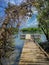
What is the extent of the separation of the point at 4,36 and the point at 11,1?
578mm

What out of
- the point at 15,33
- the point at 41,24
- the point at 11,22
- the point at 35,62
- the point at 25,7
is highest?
the point at 25,7

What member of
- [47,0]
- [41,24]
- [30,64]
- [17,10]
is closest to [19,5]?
[17,10]

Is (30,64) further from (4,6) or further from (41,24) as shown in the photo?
(41,24)

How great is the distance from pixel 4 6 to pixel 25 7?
14.5 inches

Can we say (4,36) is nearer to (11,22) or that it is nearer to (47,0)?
(11,22)

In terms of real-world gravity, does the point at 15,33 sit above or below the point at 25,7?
below

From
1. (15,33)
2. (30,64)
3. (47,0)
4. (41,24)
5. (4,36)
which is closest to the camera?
(4,36)

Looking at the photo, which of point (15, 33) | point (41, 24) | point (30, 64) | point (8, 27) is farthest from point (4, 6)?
point (41, 24)

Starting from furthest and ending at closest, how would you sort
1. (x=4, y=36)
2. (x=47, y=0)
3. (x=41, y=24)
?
(x=41, y=24), (x=47, y=0), (x=4, y=36)

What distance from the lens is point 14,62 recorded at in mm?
5410

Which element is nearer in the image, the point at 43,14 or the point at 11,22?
the point at 11,22

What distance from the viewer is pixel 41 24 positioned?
28.3 ft

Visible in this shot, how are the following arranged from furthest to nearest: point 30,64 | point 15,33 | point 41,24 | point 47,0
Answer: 1. point 41,24
2. point 47,0
3. point 30,64
4. point 15,33

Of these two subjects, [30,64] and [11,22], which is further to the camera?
[30,64]
